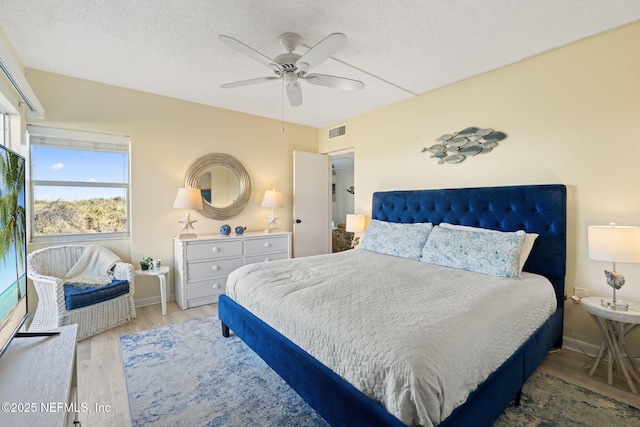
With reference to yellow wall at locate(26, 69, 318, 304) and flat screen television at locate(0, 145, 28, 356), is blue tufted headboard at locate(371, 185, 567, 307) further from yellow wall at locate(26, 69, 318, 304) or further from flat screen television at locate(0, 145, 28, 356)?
flat screen television at locate(0, 145, 28, 356)

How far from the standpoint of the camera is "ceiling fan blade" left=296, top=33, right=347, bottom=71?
1773 millimetres

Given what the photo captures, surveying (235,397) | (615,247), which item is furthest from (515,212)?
(235,397)

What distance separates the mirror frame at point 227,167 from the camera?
3.87 meters

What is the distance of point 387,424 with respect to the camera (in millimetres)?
1186

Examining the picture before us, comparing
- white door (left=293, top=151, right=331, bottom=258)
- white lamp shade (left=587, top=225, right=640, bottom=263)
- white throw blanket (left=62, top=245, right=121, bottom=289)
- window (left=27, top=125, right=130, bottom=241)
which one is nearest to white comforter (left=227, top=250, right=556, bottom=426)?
white lamp shade (left=587, top=225, right=640, bottom=263)

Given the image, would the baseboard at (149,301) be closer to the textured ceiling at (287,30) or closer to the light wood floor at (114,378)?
the light wood floor at (114,378)

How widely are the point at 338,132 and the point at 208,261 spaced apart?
2842mm

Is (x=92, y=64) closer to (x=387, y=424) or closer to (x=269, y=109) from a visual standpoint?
(x=269, y=109)

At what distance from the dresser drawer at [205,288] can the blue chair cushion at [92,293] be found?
0.68 meters

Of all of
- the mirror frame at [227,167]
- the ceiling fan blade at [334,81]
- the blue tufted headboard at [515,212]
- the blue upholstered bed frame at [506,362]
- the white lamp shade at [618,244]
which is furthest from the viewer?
the mirror frame at [227,167]

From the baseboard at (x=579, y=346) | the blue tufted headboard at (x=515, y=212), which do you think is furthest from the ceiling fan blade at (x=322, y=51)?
the baseboard at (x=579, y=346)

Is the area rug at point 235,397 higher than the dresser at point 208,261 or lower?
lower

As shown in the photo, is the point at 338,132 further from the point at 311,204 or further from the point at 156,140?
the point at 156,140

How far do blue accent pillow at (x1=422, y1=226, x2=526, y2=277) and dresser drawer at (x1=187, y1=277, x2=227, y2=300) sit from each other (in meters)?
2.42
